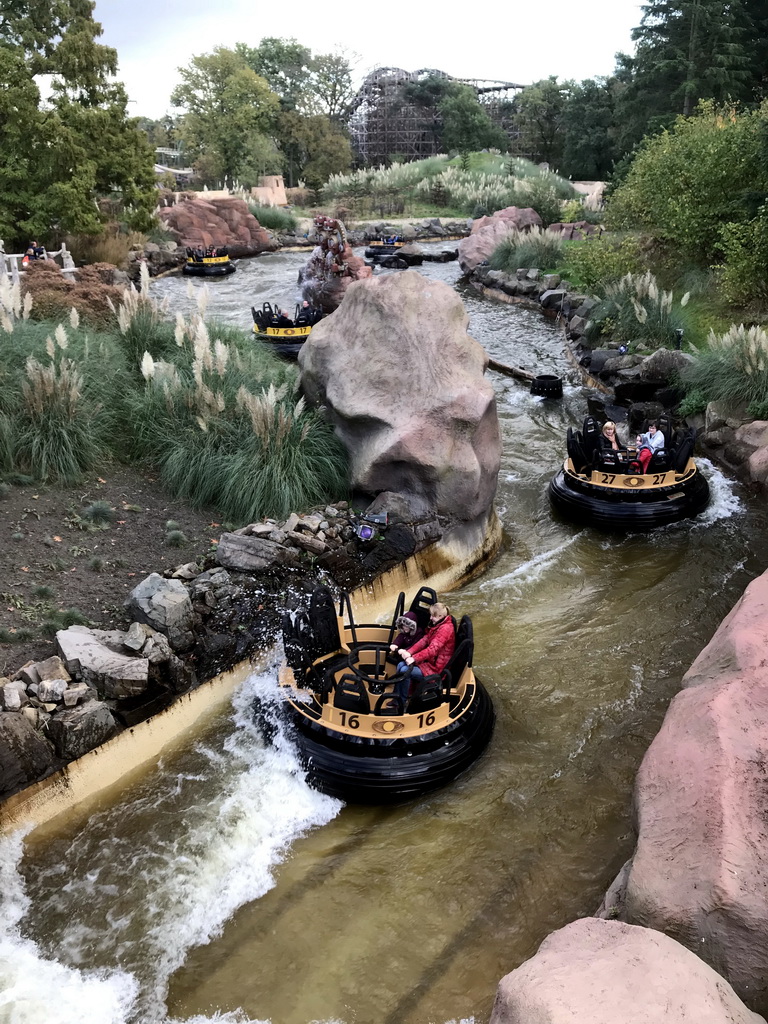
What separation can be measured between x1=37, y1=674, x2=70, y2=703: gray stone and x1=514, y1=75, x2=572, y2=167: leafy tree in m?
51.3

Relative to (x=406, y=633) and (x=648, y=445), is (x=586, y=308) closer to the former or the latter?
(x=648, y=445)

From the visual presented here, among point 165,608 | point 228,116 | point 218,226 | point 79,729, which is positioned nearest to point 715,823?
point 79,729

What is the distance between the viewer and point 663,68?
27219 mm

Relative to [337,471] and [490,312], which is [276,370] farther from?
[490,312]

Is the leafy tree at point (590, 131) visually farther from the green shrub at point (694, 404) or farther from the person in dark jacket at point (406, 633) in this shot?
the person in dark jacket at point (406, 633)

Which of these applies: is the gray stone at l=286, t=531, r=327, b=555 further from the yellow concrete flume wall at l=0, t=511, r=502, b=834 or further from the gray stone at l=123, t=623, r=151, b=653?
the gray stone at l=123, t=623, r=151, b=653

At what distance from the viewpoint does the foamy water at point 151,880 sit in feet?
14.2

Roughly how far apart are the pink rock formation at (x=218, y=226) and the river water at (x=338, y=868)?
27.1 metres

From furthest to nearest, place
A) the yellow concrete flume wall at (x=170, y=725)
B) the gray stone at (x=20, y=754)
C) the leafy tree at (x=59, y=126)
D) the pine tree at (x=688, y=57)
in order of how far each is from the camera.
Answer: the pine tree at (x=688, y=57)
the leafy tree at (x=59, y=126)
the yellow concrete flume wall at (x=170, y=725)
the gray stone at (x=20, y=754)

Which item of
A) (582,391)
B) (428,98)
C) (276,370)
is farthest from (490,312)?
(428,98)

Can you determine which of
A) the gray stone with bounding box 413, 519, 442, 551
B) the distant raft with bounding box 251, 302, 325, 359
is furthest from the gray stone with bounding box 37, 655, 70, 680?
the distant raft with bounding box 251, 302, 325, 359

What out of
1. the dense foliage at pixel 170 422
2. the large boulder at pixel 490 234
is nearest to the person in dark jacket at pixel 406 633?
the dense foliage at pixel 170 422

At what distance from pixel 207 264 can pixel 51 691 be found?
76.9ft

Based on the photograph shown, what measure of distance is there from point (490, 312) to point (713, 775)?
62.7 ft
